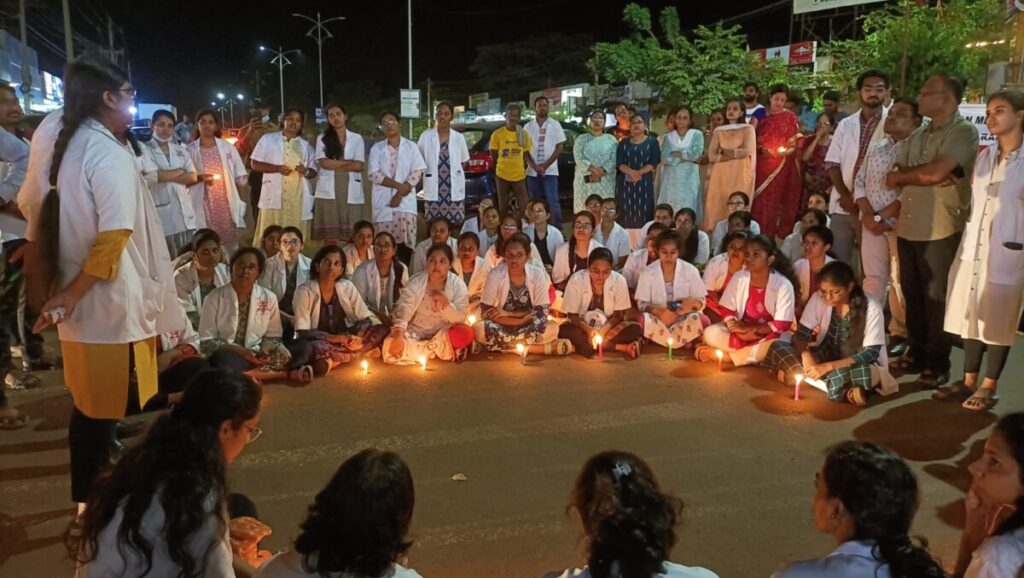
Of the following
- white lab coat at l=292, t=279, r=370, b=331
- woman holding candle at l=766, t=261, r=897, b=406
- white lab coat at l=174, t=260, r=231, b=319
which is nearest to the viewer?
woman holding candle at l=766, t=261, r=897, b=406

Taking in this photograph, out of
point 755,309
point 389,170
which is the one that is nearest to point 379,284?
point 389,170

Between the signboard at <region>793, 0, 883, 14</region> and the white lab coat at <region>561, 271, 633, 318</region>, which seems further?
the signboard at <region>793, 0, 883, 14</region>

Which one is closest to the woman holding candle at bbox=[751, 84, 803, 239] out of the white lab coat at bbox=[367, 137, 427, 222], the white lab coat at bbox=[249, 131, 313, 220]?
the white lab coat at bbox=[367, 137, 427, 222]

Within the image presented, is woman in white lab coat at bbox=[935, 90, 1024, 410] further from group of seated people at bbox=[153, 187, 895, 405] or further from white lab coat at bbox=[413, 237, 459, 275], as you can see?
white lab coat at bbox=[413, 237, 459, 275]

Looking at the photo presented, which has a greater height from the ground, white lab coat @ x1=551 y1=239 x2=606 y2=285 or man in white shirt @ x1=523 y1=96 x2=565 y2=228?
man in white shirt @ x1=523 y1=96 x2=565 y2=228

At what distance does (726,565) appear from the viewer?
338cm

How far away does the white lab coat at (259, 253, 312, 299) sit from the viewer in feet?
22.3

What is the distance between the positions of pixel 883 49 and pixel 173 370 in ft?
63.3

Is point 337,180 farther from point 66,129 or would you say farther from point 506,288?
point 66,129

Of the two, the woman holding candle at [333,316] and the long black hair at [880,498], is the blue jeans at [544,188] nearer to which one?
the woman holding candle at [333,316]

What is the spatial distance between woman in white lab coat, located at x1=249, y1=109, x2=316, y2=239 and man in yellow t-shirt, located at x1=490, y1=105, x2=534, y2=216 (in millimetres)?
2448

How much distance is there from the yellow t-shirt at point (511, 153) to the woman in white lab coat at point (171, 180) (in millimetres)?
3771

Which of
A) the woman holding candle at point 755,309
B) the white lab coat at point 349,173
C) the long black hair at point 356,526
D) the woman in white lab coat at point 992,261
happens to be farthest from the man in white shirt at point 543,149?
the long black hair at point 356,526

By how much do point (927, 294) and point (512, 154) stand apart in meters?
5.39
